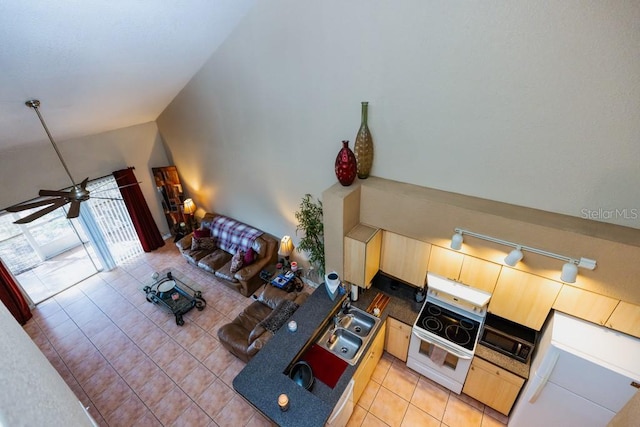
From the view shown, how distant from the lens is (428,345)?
363cm

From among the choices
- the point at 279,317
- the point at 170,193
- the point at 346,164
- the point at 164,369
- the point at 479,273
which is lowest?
the point at 164,369

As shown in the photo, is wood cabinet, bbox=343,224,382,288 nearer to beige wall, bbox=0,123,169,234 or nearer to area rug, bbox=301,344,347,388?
area rug, bbox=301,344,347,388

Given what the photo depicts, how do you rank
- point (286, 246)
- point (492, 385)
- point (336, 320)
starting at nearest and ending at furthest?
point (492, 385), point (336, 320), point (286, 246)

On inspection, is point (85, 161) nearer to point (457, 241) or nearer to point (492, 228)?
point (457, 241)

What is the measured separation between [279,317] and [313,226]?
1.36 metres

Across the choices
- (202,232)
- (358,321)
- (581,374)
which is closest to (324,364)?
(358,321)

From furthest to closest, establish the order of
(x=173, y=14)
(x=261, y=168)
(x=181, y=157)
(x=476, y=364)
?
(x=181, y=157) → (x=261, y=168) → (x=476, y=364) → (x=173, y=14)

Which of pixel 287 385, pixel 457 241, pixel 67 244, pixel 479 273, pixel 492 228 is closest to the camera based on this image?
pixel 492 228

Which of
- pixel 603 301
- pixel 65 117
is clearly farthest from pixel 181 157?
pixel 603 301

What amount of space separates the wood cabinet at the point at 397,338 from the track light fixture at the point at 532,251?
54.2 inches

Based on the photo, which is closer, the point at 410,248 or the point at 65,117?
the point at 410,248

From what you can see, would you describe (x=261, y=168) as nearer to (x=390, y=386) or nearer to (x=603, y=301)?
(x=390, y=386)

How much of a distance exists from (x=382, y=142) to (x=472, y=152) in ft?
3.11

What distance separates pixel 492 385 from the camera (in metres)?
3.31
